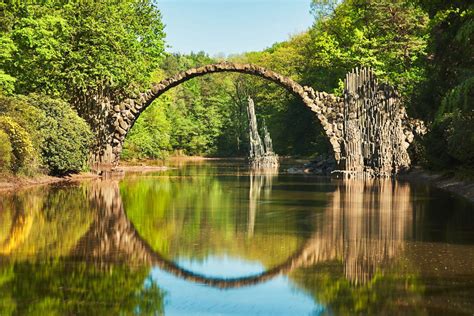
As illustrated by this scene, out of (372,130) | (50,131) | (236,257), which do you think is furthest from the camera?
(372,130)

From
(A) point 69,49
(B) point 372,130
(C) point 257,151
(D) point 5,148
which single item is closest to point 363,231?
(D) point 5,148

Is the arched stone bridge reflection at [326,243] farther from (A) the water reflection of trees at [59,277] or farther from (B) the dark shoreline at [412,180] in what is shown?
(B) the dark shoreline at [412,180]

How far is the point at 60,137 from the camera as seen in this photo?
1243 inches

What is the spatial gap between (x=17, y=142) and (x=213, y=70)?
57.8 feet

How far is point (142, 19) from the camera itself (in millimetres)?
46062

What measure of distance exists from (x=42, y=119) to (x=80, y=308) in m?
24.1

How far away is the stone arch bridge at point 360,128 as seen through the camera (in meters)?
37.0

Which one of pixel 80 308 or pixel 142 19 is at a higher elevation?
pixel 142 19

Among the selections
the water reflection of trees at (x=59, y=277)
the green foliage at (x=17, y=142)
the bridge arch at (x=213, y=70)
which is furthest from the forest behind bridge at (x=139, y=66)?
the water reflection of trees at (x=59, y=277)

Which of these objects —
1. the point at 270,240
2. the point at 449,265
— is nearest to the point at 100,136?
the point at 270,240

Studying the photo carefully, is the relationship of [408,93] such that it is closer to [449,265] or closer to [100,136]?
[100,136]

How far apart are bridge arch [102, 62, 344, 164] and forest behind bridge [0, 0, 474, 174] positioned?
3.15 ft

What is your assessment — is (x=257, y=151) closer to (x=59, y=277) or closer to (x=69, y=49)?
(x=69, y=49)

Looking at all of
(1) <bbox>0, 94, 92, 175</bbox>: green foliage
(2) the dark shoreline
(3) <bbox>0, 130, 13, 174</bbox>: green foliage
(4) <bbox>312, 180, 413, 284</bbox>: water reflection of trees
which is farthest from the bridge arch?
(4) <bbox>312, 180, 413, 284</bbox>: water reflection of trees
